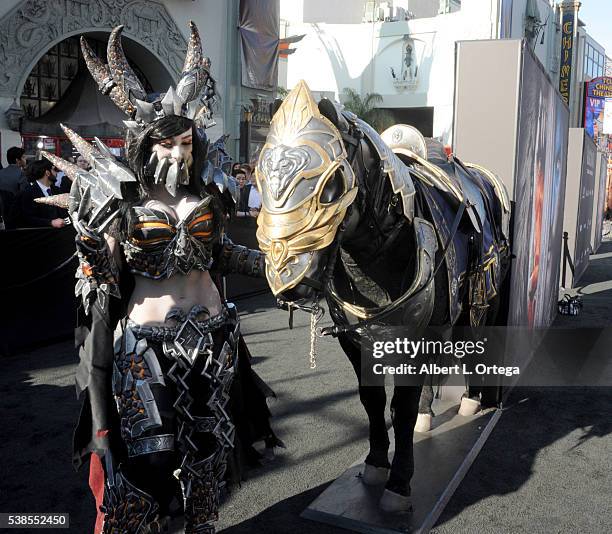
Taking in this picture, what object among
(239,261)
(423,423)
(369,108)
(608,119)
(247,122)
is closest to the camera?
(239,261)

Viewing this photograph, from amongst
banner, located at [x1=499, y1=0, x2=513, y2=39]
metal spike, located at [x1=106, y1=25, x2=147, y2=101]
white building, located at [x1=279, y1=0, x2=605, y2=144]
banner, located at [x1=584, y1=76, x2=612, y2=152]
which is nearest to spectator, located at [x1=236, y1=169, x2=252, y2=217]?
metal spike, located at [x1=106, y1=25, x2=147, y2=101]

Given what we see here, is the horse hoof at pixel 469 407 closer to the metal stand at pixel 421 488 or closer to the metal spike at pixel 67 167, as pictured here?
the metal stand at pixel 421 488

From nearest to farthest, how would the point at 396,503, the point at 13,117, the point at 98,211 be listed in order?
the point at 98,211, the point at 396,503, the point at 13,117

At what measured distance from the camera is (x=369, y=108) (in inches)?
1266

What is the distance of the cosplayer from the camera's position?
2.59 metres

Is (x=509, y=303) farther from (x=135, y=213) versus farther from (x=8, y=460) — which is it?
(x=8, y=460)

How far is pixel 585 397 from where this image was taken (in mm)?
5301

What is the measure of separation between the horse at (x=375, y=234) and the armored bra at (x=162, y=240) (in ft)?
1.38

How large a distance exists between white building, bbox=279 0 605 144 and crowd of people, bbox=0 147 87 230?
82.9 feet

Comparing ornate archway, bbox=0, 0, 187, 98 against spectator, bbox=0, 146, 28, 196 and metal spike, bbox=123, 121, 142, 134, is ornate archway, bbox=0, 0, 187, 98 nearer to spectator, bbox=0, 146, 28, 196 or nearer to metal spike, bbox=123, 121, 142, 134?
spectator, bbox=0, 146, 28, 196

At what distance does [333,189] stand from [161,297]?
0.88 m

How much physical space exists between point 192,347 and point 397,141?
6.39 feet

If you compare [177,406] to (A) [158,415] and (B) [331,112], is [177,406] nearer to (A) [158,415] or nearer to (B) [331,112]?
(A) [158,415]

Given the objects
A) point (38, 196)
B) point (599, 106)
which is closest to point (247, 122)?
point (38, 196)
